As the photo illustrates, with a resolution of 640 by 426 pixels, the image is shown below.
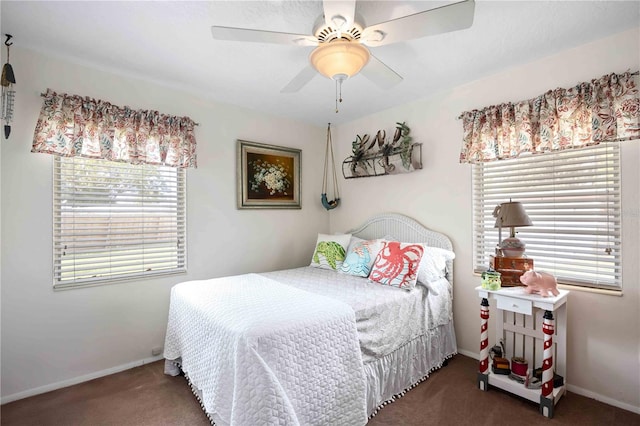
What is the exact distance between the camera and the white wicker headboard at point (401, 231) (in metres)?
2.94

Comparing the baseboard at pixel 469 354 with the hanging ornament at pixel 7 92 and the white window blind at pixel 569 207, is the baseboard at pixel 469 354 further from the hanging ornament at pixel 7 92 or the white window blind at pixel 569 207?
the hanging ornament at pixel 7 92

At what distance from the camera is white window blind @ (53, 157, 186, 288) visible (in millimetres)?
2371

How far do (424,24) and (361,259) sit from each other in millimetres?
1954

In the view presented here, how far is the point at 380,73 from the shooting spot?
1968mm

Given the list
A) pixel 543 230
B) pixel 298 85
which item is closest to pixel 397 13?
pixel 298 85

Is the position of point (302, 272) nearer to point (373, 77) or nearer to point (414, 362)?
point (414, 362)

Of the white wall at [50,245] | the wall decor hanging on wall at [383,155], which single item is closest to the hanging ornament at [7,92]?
the white wall at [50,245]

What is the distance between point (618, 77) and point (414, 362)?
7.88ft

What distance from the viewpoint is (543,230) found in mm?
2402

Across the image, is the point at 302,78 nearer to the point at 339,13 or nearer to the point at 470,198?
the point at 339,13

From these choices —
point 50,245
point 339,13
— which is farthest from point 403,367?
point 50,245

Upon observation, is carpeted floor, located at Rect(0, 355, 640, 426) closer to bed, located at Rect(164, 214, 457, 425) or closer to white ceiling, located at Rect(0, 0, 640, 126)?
bed, located at Rect(164, 214, 457, 425)

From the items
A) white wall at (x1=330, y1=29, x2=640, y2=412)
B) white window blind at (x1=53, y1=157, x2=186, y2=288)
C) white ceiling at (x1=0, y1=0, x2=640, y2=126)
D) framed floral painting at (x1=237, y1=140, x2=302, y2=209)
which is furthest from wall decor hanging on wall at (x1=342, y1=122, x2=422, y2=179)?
white window blind at (x1=53, y1=157, x2=186, y2=288)

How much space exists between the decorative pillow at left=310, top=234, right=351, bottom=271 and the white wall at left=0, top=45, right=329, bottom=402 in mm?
623
